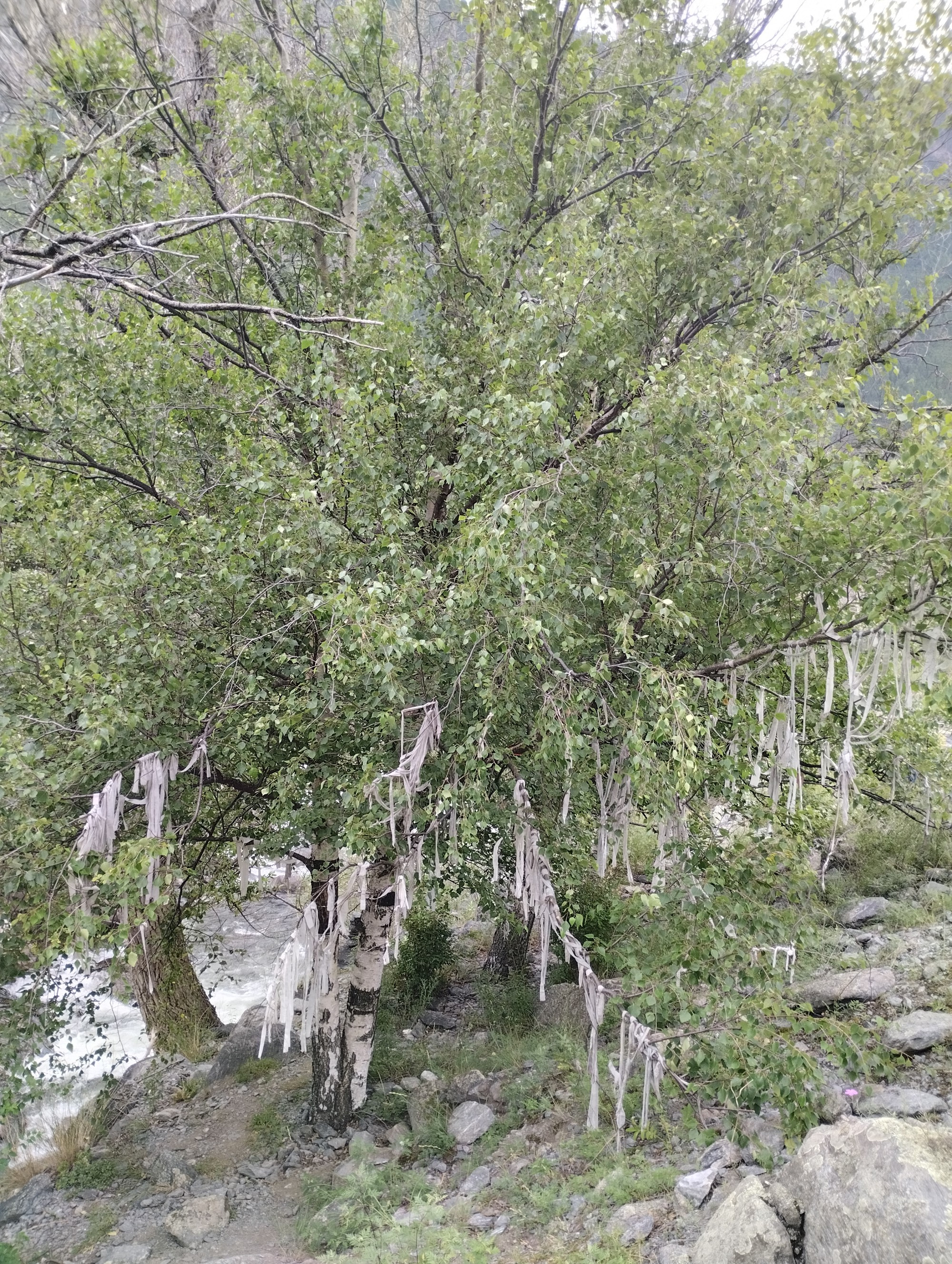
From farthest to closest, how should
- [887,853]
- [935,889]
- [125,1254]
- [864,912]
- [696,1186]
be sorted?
[887,853] < [864,912] < [935,889] < [125,1254] < [696,1186]

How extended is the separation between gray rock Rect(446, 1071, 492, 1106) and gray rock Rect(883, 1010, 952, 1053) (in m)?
4.31

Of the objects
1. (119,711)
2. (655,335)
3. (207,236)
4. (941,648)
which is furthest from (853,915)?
(207,236)

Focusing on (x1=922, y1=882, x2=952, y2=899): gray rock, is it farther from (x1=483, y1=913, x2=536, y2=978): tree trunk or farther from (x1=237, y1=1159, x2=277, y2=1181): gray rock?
(x1=237, y1=1159, x2=277, y2=1181): gray rock

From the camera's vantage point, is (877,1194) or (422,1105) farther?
(422,1105)

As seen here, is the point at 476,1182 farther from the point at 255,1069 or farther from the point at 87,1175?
the point at 255,1069

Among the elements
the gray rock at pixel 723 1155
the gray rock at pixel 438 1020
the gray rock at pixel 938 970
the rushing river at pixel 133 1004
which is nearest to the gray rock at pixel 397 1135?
the gray rock at pixel 438 1020

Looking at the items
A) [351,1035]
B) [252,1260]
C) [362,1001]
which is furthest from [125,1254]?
[362,1001]

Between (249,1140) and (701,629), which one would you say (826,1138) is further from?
(249,1140)

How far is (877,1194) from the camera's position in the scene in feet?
12.5

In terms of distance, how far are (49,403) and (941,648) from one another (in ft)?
25.0

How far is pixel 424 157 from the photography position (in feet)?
24.9

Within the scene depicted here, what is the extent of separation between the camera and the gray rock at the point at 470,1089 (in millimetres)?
8719

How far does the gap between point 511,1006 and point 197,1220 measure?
4507 mm

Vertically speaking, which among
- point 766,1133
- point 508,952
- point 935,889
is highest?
point 935,889
